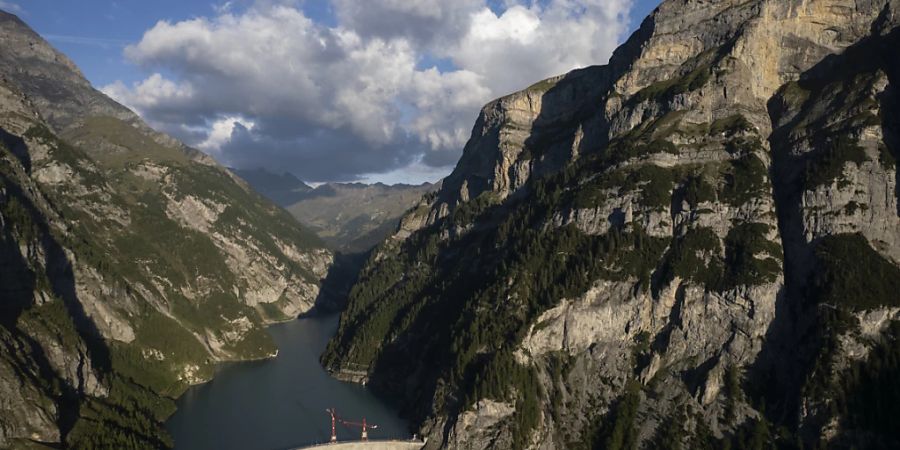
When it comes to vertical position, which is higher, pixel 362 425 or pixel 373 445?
pixel 362 425

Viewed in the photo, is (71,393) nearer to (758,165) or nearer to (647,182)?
(647,182)

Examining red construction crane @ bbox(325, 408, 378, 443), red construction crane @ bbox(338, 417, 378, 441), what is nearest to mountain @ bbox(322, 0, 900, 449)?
red construction crane @ bbox(338, 417, 378, 441)

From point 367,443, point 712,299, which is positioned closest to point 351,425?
point 367,443

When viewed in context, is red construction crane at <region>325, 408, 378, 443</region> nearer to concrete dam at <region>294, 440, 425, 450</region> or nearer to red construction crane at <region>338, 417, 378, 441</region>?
red construction crane at <region>338, 417, 378, 441</region>

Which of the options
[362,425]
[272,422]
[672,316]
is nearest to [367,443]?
[362,425]

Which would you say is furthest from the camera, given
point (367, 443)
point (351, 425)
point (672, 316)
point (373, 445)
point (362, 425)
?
point (351, 425)

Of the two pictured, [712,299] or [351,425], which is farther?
[351,425]

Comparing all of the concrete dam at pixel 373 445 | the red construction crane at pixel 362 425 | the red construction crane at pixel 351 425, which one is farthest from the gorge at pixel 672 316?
the red construction crane at pixel 351 425

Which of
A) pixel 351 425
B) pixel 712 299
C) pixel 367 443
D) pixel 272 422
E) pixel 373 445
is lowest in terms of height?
pixel 373 445

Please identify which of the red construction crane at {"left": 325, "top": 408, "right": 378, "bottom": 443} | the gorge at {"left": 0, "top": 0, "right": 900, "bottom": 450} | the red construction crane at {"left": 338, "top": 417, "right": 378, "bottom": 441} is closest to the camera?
the gorge at {"left": 0, "top": 0, "right": 900, "bottom": 450}

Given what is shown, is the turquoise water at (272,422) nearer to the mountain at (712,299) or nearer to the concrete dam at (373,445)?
the concrete dam at (373,445)

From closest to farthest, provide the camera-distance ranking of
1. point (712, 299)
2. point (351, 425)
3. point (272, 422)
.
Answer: point (712, 299) < point (351, 425) < point (272, 422)

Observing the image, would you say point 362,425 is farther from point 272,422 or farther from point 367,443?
point 272,422
